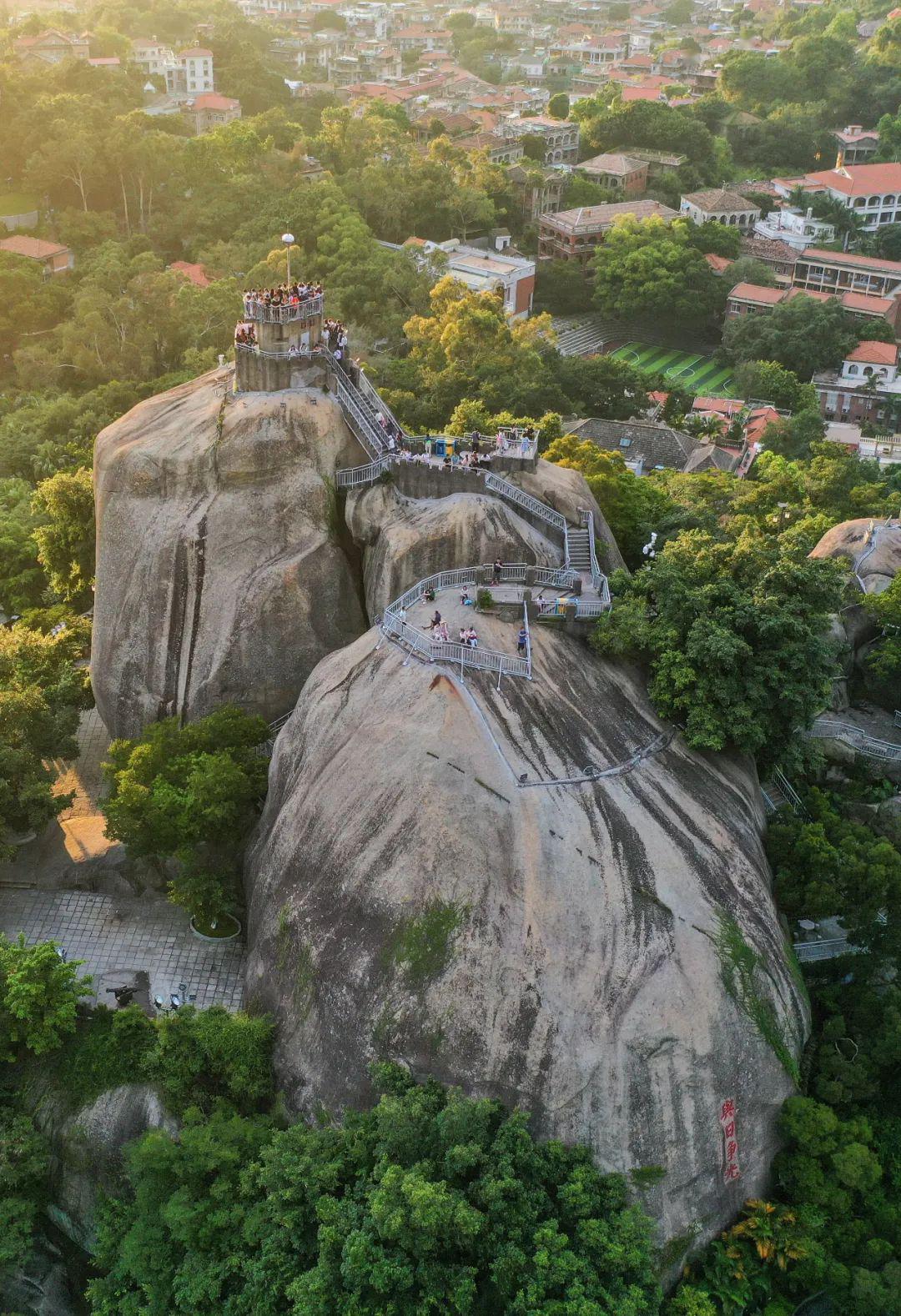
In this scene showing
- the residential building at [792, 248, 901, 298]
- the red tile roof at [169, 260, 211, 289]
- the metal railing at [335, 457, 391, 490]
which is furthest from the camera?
the residential building at [792, 248, 901, 298]

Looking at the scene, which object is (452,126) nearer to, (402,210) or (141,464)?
(402,210)

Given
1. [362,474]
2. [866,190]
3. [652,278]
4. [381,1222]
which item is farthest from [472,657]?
[866,190]

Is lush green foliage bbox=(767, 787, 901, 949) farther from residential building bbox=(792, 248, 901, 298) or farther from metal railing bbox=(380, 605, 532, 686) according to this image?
residential building bbox=(792, 248, 901, 298)

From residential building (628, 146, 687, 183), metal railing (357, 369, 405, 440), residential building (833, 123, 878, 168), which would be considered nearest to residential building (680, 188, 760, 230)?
residential building (628, 146, 687, 183)

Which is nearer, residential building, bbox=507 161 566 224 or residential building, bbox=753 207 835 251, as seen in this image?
residential building, bbox=507 161 566 224

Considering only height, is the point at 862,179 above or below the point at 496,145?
below

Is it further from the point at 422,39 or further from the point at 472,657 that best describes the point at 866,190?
the point at 472,657
